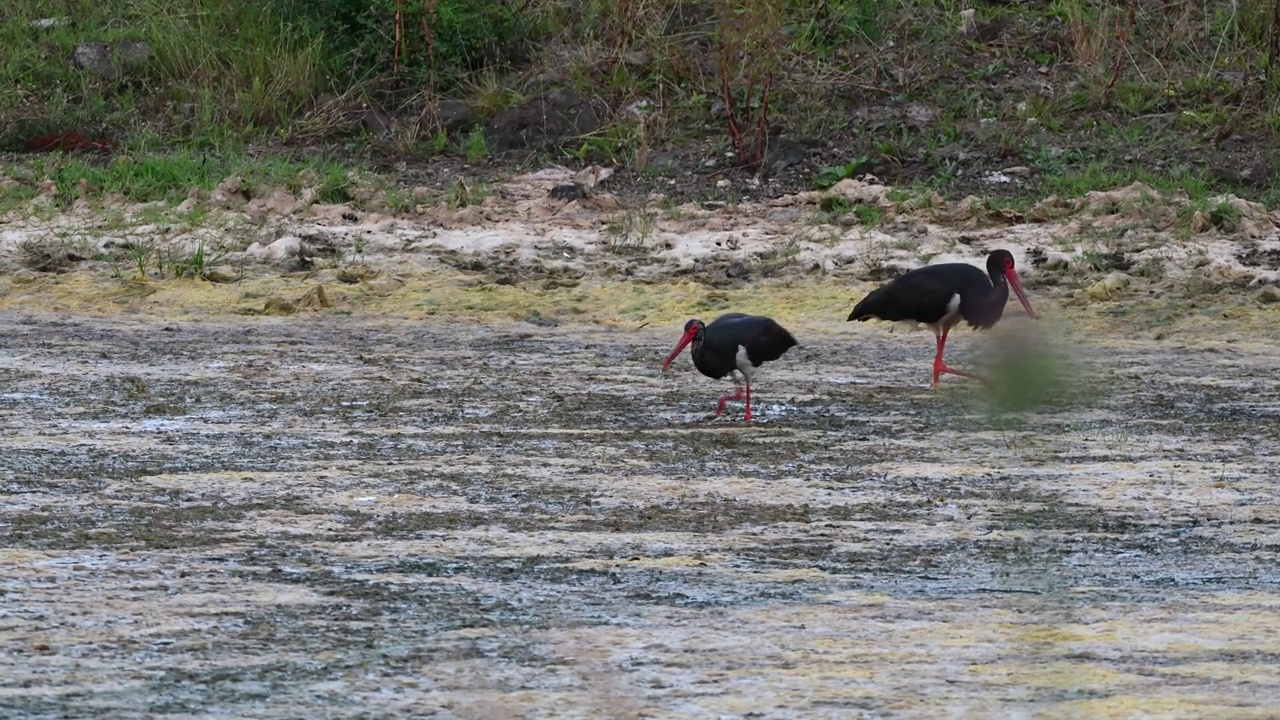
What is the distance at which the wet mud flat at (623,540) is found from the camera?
11.3 ft

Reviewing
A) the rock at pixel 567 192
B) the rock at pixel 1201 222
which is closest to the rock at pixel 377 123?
the rock at pixel 567 192

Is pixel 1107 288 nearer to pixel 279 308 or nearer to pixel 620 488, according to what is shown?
pixel 279 308

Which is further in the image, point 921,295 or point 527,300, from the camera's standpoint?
point 527,300

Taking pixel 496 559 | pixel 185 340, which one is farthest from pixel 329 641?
pixel 185 340

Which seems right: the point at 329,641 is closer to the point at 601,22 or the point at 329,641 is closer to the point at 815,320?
the point at 815,320

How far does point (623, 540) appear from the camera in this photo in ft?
15.4

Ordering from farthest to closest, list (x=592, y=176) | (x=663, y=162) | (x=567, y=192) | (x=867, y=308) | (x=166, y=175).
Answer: (x=663, y=162) < (x=166, y=175) < (x=592, y=176) < (x=567, y=192) < (x=867, y=308)

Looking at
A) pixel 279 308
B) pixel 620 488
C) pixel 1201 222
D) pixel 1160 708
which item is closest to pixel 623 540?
pixel 620 488

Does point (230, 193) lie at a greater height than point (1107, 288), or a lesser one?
greater

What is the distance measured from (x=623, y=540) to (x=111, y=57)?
9.12 m

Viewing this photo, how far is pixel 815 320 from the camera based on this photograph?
865 centimetres

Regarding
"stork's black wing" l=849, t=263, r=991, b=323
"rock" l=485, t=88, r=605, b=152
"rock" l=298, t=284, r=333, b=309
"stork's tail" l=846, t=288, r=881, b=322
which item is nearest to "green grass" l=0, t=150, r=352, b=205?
"rock" l=485, t=88, r=605, b=152

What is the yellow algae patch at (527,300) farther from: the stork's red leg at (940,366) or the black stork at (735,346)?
the black stork at (735,346)

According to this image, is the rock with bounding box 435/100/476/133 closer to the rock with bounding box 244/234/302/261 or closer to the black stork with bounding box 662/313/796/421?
the rock with bounding box 244/234/302/261
